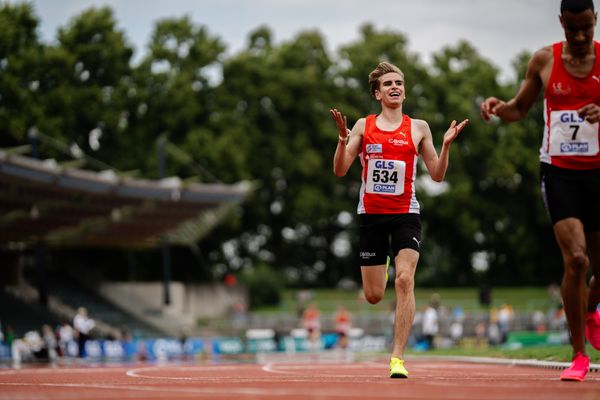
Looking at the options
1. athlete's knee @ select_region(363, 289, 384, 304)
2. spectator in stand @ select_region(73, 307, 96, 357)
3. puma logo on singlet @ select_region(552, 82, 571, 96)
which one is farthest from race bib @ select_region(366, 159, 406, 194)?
spectator in stand @ select_region(73, 307, 96, 357)

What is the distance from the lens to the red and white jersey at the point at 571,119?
839 centimetres

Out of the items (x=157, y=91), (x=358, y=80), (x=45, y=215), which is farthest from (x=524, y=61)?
(x=45, y=215)

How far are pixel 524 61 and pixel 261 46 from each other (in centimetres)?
1697

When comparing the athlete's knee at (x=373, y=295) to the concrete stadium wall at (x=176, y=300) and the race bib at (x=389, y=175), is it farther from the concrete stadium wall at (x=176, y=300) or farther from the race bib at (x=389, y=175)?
the concrete stadium wall at (x=176, y=300)

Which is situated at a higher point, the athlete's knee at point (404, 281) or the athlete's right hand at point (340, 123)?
the athlete's right hand at point (340, 123)

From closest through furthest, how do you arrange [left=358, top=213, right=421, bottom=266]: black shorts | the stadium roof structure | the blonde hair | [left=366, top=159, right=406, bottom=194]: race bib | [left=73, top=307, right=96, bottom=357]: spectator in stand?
1. [left=358, top=213, right=421, bottom=266]: black shorts
2. [left=366, top=159, right=406, bottom=194]: race bib
3. the blonde hair
4. [left=73, top=307, right=96, bottom=357]: spectator in stand
5. the stadium roof structure

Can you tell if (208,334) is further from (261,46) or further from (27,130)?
(261,46)

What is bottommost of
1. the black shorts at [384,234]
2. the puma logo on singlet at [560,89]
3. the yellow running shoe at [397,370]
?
the yellow running shoe at [397,370]

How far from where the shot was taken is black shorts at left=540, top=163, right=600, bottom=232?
8391 millimetres

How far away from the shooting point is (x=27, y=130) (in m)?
57.0

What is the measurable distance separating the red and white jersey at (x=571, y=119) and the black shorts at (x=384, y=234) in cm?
234

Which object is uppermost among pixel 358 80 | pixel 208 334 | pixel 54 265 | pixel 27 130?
pixel 358 80

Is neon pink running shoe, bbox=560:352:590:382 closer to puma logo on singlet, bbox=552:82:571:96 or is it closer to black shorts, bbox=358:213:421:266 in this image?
puma logo on singlet, bbox=552:82:571:96

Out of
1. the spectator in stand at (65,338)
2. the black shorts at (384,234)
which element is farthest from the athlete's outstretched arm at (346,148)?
the spectator in stand at (65,338)
